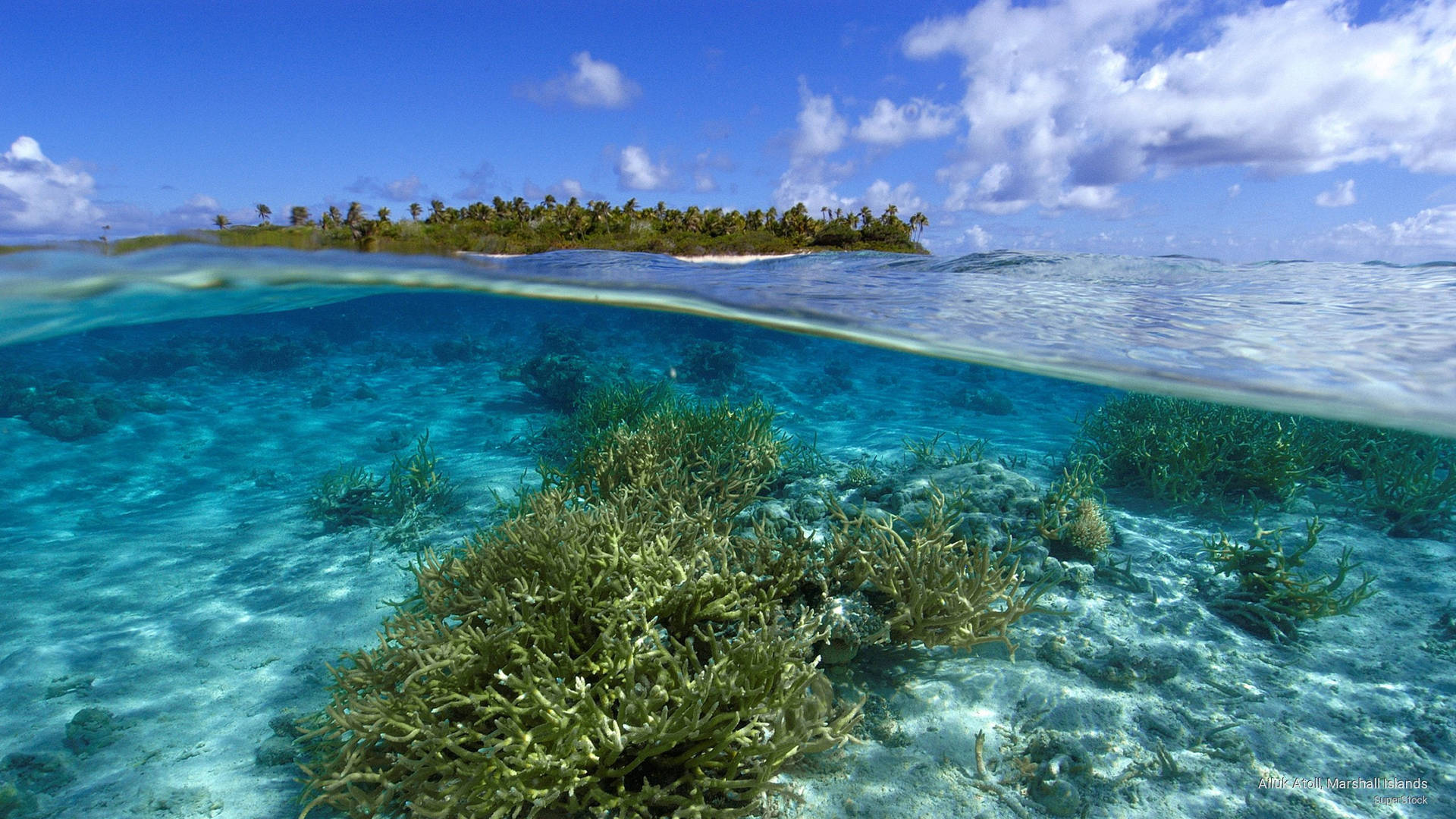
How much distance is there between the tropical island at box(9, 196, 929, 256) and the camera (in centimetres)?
1075

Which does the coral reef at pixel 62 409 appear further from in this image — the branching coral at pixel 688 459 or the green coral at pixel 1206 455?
the green coral at pixel 1206 455

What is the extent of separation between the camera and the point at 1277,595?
575cm

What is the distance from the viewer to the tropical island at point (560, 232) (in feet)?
35.3

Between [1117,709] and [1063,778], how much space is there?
98 centimetres

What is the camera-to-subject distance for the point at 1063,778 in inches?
148

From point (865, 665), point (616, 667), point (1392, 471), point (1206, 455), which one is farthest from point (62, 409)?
point (1392, 471)

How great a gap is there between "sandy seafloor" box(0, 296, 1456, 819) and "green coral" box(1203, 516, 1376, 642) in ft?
0.56

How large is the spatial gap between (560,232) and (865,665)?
12621 mm

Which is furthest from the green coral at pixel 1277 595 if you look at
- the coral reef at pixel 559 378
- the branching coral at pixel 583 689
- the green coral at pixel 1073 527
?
the coral reef at pixel 559 378

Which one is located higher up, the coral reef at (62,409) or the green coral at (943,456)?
the green coral at (943,456)

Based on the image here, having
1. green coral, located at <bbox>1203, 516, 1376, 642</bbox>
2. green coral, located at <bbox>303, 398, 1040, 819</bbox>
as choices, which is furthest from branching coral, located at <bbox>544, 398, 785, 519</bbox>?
green coral, located at <bbox>1203, 516, 1376, 642</bbox>

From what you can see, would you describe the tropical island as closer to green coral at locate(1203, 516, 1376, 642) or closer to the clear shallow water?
the clear shallow water

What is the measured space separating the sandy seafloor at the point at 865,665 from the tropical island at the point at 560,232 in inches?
167

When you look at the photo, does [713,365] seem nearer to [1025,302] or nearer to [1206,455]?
[1025,302]
